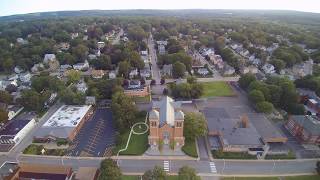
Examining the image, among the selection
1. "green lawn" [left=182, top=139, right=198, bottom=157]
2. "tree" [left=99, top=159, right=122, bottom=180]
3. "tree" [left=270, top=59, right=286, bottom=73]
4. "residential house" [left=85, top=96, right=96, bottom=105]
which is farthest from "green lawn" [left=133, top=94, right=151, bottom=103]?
"tree" [left=270, top=59, right=286, bottom=73]

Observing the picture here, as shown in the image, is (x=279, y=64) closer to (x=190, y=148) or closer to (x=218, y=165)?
Result: (x=190, y=148)

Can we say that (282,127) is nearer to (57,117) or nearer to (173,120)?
(173,120)

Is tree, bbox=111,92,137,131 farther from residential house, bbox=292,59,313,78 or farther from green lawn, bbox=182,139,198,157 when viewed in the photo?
residential house, bbox=292,59,313,78

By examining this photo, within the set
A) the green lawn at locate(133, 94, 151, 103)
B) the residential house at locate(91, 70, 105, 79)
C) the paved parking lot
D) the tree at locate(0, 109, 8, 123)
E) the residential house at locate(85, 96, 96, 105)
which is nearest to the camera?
the paved parking lot

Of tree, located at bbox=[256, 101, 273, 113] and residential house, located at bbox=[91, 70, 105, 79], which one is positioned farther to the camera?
residential house, located at bbox=[91, 70, 105, 79]

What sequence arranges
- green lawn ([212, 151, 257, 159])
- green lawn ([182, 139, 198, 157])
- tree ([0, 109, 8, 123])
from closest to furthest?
green lawn ([212, 151, 257, 159]) → green lawn ([182, 139, 198, 157]) → tree ([0, 109, 8, 123])

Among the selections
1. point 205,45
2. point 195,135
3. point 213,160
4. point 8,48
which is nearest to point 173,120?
point 195,135

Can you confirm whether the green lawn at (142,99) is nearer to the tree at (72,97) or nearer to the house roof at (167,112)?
the tree at (72,97)
